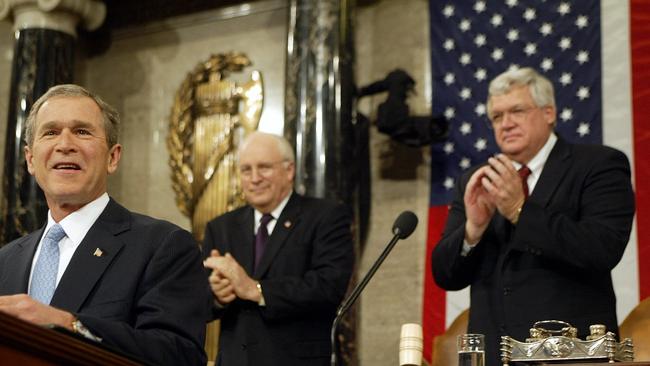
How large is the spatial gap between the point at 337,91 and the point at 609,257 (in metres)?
3.55

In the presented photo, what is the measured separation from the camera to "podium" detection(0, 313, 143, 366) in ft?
6.67

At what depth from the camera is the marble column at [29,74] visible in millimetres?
7895

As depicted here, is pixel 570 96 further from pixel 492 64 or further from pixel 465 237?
pixel 465 237

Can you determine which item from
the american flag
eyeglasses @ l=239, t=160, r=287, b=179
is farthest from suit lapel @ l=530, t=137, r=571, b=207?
the american flag

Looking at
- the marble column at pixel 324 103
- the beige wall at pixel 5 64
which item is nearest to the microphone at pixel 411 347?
the marble column at pixel 324 103

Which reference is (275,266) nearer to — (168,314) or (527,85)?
(527,85)

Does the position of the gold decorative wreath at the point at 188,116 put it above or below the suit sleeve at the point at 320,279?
above

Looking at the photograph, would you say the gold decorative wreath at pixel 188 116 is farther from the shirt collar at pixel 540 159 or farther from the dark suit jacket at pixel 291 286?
the shirt collar at pixel 540 159

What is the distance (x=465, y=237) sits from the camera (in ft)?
14.7

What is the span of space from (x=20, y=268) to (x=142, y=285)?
0.43m

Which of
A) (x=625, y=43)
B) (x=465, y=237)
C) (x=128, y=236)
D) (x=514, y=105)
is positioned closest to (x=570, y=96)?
(x=625, y=43)

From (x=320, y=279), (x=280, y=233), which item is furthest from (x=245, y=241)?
(x=320, y=279)

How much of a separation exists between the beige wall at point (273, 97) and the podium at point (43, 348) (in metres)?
5.32

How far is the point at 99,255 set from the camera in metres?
3.01
